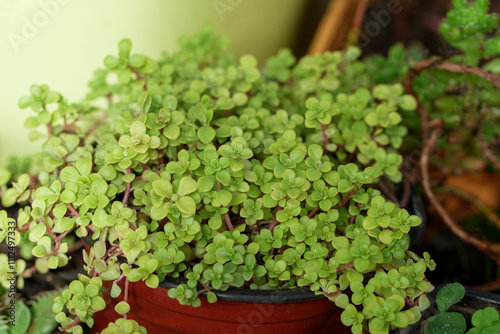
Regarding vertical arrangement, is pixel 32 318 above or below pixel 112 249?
below

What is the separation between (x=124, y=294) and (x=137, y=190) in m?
0.17

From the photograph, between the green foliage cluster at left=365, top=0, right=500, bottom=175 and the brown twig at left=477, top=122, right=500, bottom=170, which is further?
the brown twig at left=477, top=122, right=500, bottom=170

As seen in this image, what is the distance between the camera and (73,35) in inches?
45.7

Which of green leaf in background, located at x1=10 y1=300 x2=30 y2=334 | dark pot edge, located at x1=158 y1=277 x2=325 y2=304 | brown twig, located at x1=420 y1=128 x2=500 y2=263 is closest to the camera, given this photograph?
dark pot edge, located at x1=158 y1=277 x2=325 y2=304

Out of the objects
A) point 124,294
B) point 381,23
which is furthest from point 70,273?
point 381,23

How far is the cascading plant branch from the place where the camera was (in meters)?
0.67

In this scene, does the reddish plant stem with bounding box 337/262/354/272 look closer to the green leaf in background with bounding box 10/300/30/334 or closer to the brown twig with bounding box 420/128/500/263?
the brown twig with bounding box 420/128/500/263

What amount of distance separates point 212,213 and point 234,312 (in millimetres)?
162

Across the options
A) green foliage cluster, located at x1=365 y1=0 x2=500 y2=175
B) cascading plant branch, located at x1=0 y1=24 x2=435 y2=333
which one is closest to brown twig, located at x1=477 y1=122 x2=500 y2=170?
green foliage cluster, located at x1=365 y1=0 x2=500 y2=175

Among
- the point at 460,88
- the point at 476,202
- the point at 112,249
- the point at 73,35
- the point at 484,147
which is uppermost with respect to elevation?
the point at 73,35

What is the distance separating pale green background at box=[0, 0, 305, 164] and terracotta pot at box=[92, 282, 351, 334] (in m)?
0.69

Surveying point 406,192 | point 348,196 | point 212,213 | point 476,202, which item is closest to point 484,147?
point 476,202

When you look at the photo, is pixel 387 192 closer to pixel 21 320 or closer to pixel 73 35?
pixel 21 320

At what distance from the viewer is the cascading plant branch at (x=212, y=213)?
67 centimetres
